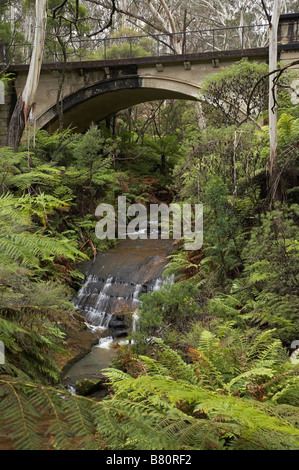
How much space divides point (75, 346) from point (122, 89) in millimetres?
11031

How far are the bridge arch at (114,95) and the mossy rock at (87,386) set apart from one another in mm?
10567

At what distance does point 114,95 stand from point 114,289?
9532mm

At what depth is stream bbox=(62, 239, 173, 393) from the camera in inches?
332

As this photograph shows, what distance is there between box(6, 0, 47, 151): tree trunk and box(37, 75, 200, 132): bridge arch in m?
2.60

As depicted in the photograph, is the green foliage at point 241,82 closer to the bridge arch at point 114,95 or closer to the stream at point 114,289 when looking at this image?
the bridge arch at point 114,95

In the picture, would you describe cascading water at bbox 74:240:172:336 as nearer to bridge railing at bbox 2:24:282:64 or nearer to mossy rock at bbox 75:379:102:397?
mossy rock at bbox 75:379:102:397

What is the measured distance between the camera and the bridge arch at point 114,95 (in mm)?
15883

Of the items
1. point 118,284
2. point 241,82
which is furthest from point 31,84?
point 118,284

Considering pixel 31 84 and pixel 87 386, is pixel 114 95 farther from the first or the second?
pixel 87 386

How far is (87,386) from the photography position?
6547mm

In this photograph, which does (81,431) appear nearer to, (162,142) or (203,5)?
(162,142)

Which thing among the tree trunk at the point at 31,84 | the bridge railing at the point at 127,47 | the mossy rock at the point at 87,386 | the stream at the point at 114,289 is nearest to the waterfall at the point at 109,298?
the stream at the point at 114,289

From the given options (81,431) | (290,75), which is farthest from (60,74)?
(81,431)

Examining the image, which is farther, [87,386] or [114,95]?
[114,95]
